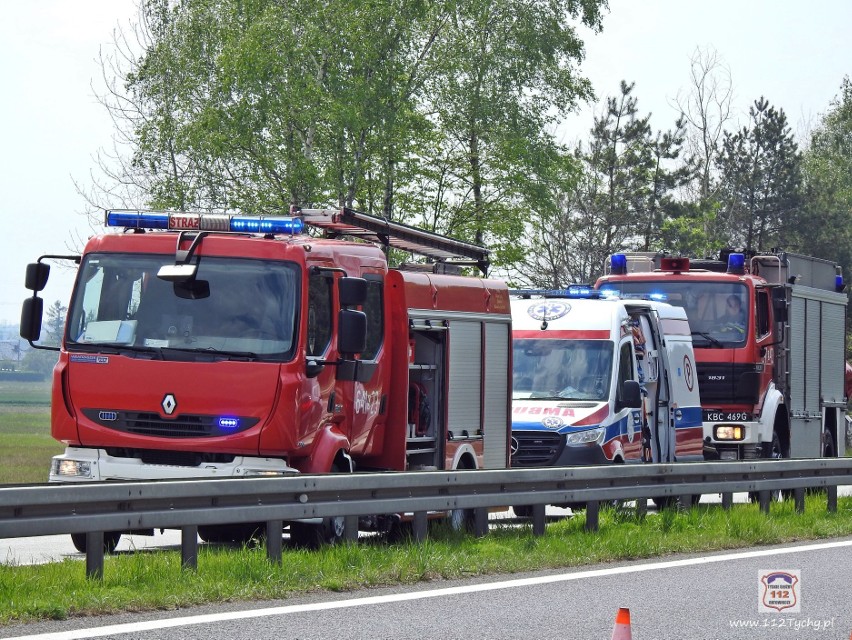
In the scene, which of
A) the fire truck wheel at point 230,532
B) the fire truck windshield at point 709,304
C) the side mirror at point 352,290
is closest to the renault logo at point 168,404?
the fire truck wheel at point 230,532

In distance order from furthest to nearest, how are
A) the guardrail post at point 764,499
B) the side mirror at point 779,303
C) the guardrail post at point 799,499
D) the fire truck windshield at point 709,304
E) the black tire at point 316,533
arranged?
1. the side mirror at point 779,303
2. the fire truck windshield at point 709,304
3. the guardrail post at point 799,499
4. the guardrail post at point 764,499
5. the black tire at point 316,533

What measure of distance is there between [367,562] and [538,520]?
9.41 ft

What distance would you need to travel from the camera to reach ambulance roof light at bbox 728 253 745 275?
21219 mm

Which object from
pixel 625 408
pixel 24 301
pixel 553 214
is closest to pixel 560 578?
pixel 24 301

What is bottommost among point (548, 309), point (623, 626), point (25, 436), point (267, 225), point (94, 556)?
point (25, 436)

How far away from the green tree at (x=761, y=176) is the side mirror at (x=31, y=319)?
186ft

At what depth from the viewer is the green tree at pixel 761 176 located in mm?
67688

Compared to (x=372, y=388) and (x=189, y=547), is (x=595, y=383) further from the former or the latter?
(x=189, y=547)

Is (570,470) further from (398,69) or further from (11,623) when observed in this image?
(398,69)

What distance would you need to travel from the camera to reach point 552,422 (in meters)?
17.1

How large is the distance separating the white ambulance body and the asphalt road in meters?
5.60

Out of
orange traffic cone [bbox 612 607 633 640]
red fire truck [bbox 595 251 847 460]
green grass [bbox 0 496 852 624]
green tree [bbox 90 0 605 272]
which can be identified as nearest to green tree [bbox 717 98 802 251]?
green tree [bbox 90 0 605 272]

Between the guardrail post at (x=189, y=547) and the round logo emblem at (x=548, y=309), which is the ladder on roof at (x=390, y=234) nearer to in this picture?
the round logo emblem at (x=548, y=309)

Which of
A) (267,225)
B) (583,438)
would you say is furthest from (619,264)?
(267,225)
